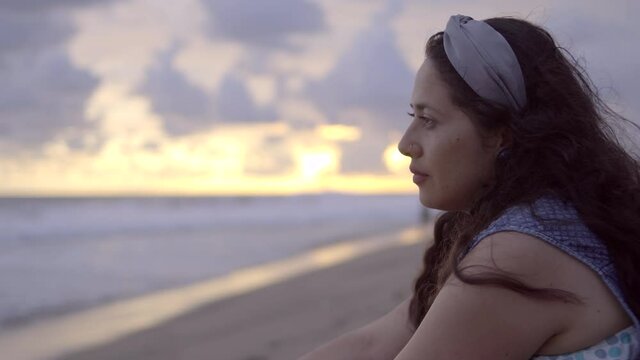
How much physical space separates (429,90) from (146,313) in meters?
6.61

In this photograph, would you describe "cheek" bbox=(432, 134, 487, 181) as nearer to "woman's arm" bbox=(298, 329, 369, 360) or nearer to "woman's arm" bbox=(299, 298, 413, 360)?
"woman's arm" bbox=(299, 298, 413, 360)

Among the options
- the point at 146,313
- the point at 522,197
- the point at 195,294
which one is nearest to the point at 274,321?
the point at 146,313

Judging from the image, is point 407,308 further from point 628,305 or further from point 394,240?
point 394,240

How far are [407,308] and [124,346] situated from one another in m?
4.66

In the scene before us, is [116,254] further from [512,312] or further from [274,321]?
[512,312]

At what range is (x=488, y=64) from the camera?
1.68 metres

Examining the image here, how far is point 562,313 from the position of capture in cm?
149

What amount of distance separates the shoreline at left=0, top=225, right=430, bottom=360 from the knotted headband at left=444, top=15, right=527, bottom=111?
5.18 m

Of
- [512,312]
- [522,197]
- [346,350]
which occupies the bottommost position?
[346,350]

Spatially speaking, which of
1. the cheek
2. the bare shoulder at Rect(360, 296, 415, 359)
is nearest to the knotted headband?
the cheek

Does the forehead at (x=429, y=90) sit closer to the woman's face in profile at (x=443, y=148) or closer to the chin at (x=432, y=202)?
the woman's face in profile at (x=443, y=148)

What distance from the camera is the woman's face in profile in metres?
1.74

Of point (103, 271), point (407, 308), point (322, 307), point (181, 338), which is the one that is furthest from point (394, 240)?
point (407, 308)

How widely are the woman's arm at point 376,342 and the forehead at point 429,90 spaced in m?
0.72
